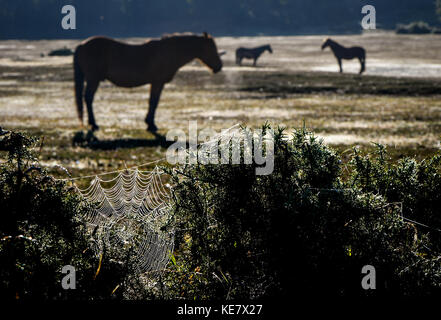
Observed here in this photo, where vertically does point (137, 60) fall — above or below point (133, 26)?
below

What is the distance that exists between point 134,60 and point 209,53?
9.62ft

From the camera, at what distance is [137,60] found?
2027cm

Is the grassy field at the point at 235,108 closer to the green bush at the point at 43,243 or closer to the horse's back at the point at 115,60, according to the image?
A: the horse's back at the point at 115,60

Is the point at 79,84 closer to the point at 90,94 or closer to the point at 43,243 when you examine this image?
the point at 90,94

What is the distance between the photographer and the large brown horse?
65.4ft

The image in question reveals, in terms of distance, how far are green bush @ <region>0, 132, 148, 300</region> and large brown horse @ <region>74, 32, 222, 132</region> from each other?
49.8 feet

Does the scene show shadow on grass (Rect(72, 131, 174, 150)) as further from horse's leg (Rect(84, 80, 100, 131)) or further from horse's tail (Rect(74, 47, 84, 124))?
horse's tail (Rect(74, 47, 84, 124))

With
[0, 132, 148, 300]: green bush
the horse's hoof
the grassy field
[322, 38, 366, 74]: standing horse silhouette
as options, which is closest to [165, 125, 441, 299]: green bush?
[0, 132, 148, 300]: green bush

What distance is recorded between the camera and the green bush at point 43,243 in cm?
476

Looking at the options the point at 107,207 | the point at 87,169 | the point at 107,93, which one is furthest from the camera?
the point at 107,93

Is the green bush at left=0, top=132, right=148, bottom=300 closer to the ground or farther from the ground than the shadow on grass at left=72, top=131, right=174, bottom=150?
farther from the ground

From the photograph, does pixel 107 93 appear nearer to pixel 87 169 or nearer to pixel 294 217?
pixel 87 169
